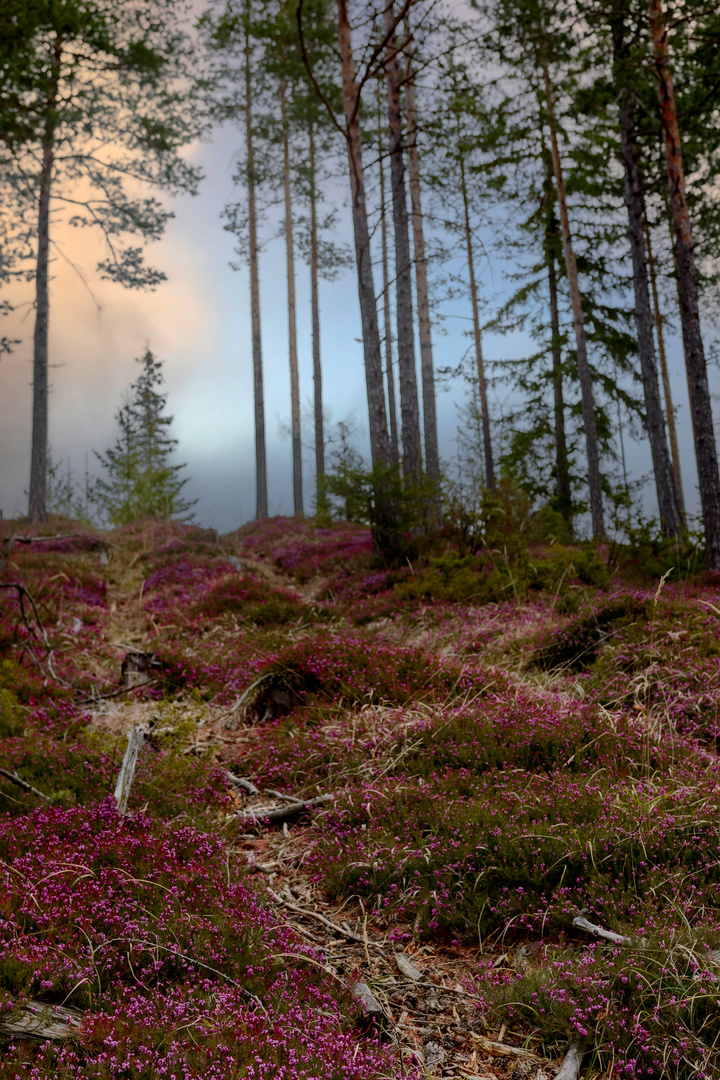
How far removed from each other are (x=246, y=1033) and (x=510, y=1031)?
3.53ft

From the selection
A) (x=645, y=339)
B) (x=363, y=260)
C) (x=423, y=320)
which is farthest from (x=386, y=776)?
(x=423, y=320)

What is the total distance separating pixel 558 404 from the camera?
20.7 metres

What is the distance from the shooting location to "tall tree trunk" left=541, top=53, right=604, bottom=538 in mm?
17641

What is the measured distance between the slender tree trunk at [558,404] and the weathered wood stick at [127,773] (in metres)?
17.5

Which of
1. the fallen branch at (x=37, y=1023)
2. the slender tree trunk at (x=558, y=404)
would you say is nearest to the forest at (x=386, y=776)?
the fallen branch at (x=37, y=1023)

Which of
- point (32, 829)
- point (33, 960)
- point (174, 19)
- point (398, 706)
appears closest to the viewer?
point (33, 960)

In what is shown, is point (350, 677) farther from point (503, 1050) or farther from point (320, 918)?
point (503, 1050)

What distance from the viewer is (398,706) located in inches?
228

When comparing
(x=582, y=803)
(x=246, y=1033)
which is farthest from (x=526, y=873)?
(x=246, y=1033)

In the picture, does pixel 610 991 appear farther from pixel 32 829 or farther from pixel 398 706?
pixel 398 706

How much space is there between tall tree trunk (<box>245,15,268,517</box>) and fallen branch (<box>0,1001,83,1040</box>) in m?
23.6

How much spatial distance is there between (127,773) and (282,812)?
109 centimetres

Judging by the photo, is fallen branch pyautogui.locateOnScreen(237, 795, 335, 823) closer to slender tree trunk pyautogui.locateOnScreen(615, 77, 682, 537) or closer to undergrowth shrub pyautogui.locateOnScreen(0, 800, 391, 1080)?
undergrowth shrub pyautogui.locateOnScreen(0, 800, 391, 1080)

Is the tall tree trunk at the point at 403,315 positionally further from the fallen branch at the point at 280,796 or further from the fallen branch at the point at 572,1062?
the fallen branch at the point at 572,1062
